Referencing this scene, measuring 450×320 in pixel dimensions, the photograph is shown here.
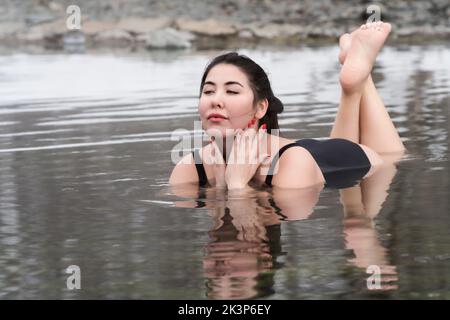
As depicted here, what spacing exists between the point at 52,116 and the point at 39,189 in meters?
5.11

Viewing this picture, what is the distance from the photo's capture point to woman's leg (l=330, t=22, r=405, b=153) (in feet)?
27.2

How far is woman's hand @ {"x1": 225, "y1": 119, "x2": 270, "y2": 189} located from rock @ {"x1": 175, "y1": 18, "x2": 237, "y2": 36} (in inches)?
1063

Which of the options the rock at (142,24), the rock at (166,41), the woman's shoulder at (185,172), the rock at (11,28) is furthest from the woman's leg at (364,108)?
the rock at (11,28)

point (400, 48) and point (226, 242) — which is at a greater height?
point (400, 48)

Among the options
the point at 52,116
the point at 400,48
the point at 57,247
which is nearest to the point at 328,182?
the point at 57,247

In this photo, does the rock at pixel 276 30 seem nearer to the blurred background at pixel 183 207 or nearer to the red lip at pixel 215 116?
the blurred background at pixel 183 207

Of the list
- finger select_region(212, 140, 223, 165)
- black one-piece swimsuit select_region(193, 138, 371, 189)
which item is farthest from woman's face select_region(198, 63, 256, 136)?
black one-piece swimsuit select_region(193, 138, 371, 189)

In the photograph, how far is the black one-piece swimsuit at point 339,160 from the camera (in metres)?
7.59

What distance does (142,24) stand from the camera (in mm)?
36031

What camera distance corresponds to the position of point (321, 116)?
11.5 meters

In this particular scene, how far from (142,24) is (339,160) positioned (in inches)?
1125

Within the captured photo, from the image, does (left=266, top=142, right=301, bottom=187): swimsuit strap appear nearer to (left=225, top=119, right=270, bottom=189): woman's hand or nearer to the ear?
(left=225, top=119, right=270, bottom=189): woman's hand

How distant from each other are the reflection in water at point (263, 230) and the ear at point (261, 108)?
1.39 ft
